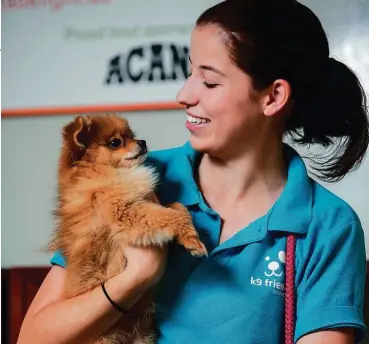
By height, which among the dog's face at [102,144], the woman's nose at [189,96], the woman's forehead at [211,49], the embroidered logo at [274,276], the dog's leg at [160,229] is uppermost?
the woman's forehead at [211,49]

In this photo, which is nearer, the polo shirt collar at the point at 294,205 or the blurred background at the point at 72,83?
the polo shirt collar at the point at 294,205

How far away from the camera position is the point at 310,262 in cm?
104

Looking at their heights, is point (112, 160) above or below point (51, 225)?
above

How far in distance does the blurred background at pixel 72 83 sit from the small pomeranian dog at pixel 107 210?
48 centimetres

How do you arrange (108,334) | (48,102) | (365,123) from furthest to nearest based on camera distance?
(48,102) → (365,123) → (108,334)

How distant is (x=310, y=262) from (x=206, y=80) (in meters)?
0.37

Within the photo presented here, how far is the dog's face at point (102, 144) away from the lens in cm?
104

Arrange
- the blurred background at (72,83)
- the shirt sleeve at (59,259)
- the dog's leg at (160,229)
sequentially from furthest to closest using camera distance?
1. the blurred background at (72,83)
2. the shirt sleeve at (59,259)
3. the dog's leg at (160,229)

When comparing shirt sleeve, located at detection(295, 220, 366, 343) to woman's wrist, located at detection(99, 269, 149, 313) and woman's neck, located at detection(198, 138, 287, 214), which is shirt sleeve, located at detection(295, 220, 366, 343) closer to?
woman's neck, located at detection(198, 138, 287, 214)

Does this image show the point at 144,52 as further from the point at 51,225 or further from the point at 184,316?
the point at 184,316

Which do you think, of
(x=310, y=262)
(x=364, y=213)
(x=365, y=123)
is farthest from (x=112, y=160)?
(x=364, y=213)

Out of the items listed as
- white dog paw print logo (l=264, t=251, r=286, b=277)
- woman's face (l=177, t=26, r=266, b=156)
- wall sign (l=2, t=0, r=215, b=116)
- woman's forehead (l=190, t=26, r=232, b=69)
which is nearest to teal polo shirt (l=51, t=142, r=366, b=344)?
white dog paw print logo (l=264, t=251, r=286, b=277)

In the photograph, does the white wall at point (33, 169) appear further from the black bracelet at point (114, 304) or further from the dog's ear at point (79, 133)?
the black bracelet at point (114, 304)

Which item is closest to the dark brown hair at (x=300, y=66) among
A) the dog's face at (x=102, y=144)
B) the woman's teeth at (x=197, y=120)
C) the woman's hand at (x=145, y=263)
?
the woman's teeth at (x=197, y=120)
